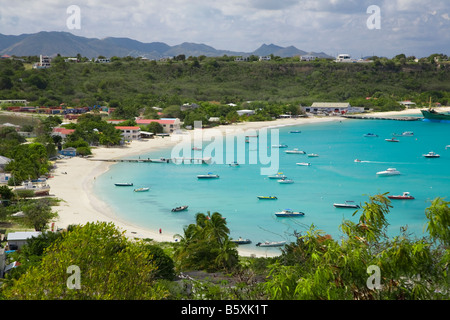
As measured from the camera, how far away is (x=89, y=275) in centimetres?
664

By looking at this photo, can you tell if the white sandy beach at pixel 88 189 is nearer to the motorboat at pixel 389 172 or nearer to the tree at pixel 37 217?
the tree at pixel 37 217

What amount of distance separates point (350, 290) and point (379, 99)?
8464 cm

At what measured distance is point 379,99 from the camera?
85062 mm

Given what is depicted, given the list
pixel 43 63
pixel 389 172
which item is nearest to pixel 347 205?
pixel 389 172

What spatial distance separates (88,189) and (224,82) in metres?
68.9

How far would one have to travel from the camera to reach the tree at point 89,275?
6.29 metres

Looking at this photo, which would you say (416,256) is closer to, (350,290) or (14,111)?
(350,290)

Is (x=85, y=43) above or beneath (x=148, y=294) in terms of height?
above

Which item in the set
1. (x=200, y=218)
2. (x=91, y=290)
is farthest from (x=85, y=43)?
(x=91, y=290)

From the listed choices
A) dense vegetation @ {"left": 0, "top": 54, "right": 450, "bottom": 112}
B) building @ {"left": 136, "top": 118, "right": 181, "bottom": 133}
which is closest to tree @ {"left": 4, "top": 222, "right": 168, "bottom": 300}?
building @ {"left": 136, "top": 118, "right": 181, "bottom": 133}

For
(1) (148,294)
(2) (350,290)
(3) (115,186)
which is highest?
(2) (350,290)

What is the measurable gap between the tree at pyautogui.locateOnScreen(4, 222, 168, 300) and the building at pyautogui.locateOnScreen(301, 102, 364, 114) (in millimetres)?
72504

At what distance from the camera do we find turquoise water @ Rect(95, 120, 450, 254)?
75.3ft

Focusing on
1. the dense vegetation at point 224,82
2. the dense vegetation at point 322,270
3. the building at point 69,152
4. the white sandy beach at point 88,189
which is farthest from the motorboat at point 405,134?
the dense vegetation at point 322,270
